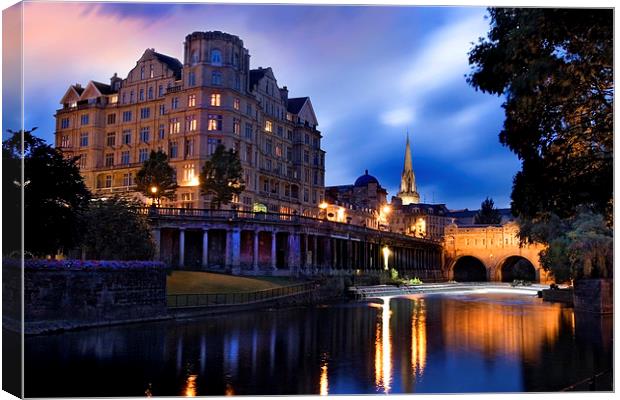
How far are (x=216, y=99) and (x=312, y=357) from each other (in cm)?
5507

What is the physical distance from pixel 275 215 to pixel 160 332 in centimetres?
3998

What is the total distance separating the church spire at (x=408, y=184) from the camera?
192625mm

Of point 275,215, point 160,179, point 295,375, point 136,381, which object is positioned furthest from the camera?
point 275,215

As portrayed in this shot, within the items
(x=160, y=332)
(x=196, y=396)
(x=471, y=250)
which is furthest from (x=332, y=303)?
(x=471, y=250)

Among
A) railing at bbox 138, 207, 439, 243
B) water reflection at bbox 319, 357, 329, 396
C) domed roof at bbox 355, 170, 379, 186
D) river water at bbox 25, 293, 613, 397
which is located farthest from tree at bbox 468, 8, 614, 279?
domed roof at bbox 355, 170, 379, 186

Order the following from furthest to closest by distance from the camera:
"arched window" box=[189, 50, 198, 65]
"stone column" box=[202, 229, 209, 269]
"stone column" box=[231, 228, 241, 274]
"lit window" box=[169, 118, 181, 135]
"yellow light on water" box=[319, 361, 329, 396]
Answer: "lit window" box=[169, 118, 181, 135] → "arched window" box=[189, 50, 198, 65] → "stone column" box=[231, 228, 241, 274] → "stone column" box=[202, 229, 209, 269] → "yellow light on water" box=[319, 361, 329, 396]

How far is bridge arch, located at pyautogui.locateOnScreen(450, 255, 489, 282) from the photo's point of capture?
478 feet

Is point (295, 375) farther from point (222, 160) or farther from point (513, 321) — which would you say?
point (222, 160)

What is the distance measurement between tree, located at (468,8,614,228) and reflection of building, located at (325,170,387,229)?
278 feet

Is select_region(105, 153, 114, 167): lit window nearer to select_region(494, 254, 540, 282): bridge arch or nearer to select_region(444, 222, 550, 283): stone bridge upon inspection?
select_region(444, 222, 550, 283): stone bridge

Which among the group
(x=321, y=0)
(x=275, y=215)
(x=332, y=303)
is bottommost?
(x=332, y=303)

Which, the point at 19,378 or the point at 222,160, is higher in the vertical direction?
the point at 222,160

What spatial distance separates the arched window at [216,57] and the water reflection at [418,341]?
4002cm

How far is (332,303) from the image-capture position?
175 ft
